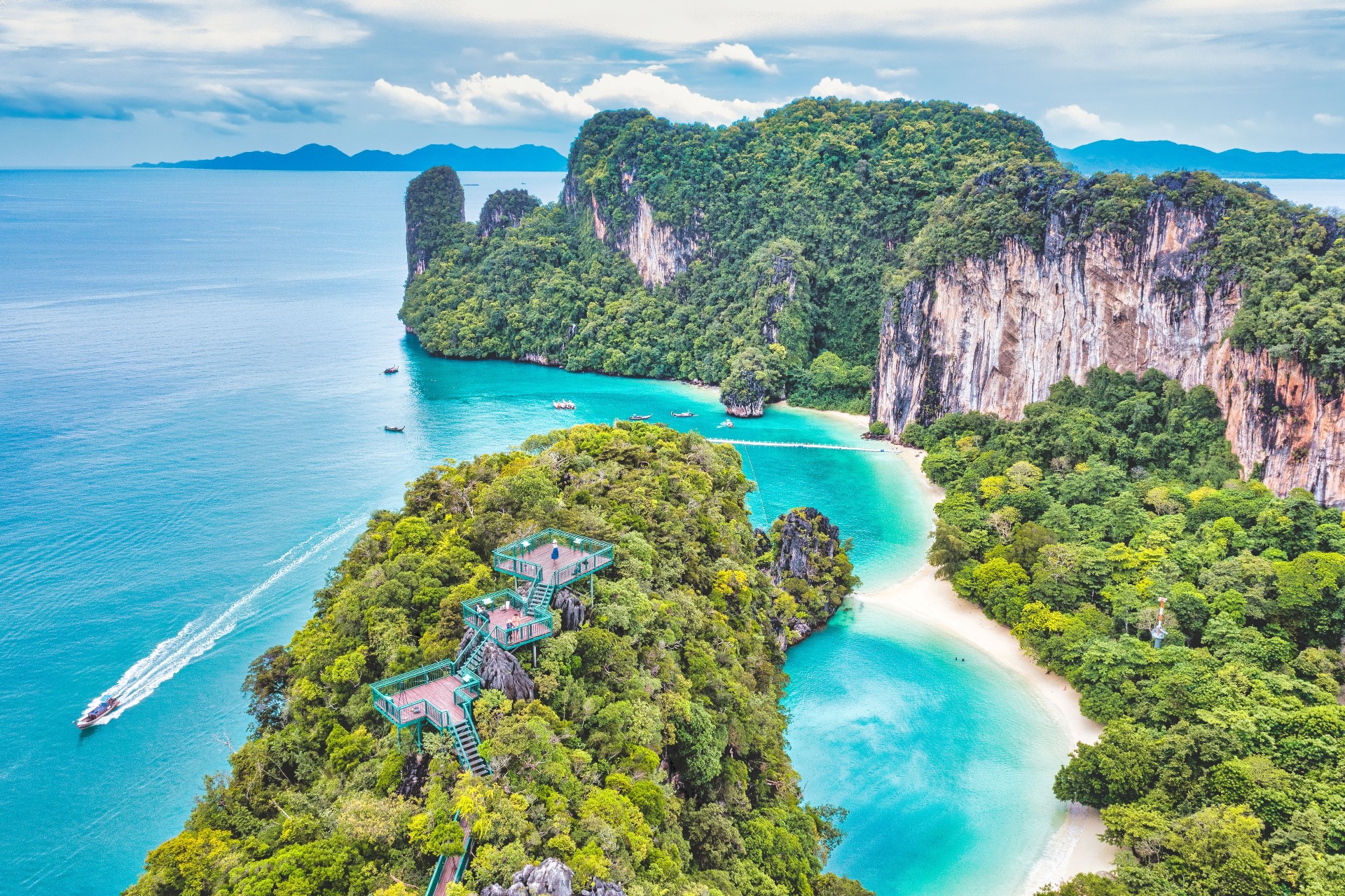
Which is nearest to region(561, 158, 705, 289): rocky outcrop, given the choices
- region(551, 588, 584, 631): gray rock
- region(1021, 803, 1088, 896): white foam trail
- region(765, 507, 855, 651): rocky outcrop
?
region(765, 507, 855, 651): rocky outcrop

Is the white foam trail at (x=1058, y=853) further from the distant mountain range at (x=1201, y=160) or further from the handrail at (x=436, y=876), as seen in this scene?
the distant mountain range at (x=1201, y=160)

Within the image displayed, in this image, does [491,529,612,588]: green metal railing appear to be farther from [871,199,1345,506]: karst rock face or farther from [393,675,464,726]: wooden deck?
[871,199,1345,506]: karst rock face

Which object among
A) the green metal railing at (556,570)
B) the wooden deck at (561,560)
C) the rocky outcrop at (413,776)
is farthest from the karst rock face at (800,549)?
the rocky outcrop at (413,776)

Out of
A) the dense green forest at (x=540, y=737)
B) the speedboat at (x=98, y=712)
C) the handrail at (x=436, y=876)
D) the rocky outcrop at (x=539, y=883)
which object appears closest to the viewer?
the rocky outcrop at (x=539, y=883)

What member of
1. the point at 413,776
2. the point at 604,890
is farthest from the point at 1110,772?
the point at 413,776

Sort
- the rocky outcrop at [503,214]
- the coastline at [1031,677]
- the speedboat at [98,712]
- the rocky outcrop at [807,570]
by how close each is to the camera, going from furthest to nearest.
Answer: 1. the rocky outcrop at [503,214]
2. the rocky outcrop at [807,570]
3. the speedboat at [98,712]
4. the coastline at [1031,677]

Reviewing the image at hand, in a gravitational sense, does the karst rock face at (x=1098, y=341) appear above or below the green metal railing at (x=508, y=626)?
above

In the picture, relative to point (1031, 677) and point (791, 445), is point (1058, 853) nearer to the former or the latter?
point (1031, 677)
